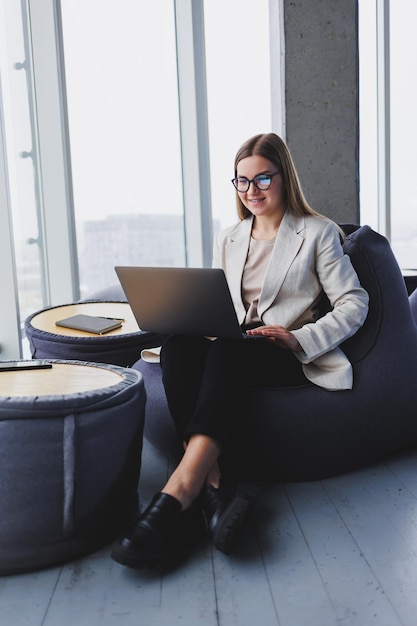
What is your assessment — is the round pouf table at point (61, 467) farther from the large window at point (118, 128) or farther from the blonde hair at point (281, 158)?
the large window at point (118, 128)

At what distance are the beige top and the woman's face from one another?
123 mm

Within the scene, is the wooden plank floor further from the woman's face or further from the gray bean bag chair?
the woman's face

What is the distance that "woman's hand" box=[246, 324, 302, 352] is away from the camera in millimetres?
2213

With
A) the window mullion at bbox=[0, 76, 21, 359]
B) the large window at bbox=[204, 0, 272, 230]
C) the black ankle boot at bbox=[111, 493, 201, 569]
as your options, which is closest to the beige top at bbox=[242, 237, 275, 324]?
the black ankle boot at bbox=[111, 493, 201, 569]

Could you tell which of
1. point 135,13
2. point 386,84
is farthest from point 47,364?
point 386,84

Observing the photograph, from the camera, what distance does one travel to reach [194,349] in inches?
90.7

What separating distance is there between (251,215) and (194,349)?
649 millimetres

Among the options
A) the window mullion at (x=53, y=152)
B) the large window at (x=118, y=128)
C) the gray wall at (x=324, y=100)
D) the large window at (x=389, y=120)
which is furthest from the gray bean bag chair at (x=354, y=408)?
the large window at (x=389, y=120)

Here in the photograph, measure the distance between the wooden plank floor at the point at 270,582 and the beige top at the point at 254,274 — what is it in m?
0.72

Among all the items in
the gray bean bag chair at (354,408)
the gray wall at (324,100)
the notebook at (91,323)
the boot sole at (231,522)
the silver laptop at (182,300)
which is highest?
the gray wall at (324,100)

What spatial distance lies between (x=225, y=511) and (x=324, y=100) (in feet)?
9.08

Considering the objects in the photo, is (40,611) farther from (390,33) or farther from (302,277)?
(390,33)

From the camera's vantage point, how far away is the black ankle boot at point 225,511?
71.2 inches

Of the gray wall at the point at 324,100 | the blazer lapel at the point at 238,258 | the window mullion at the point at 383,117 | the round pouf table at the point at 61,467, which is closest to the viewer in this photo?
the round pouf table at the point at 61,467
